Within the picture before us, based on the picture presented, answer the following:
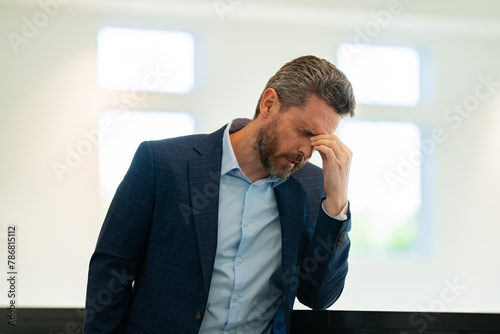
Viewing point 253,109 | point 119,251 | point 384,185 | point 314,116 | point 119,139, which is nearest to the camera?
point 119,251

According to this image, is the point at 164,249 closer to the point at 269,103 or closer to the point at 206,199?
the point at 206,199

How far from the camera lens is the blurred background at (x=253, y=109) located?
3.61 meters

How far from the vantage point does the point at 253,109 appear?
3.89 m

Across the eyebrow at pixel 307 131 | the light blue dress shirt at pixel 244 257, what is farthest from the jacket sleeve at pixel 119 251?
the eyebrow at pixel 307 131

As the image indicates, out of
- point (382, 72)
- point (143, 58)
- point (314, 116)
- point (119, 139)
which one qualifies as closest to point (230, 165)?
point (314, 116)

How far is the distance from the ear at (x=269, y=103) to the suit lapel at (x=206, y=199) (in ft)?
0.62

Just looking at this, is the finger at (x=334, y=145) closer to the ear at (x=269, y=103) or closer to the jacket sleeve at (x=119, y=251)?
the ear at (x=269, y=103)

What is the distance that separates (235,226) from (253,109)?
2458mm

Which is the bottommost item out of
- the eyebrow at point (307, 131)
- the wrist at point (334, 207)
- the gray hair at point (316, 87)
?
the wrist at point (334, 207)

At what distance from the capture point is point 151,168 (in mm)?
1438

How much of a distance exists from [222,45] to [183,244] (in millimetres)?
2691

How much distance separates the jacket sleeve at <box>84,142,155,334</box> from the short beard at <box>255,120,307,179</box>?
350 mm

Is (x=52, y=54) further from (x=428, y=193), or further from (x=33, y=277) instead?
(x=428, y=193)

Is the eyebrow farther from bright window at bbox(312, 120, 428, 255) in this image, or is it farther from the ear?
bright window at bbox(312, 120, 428, 255)
